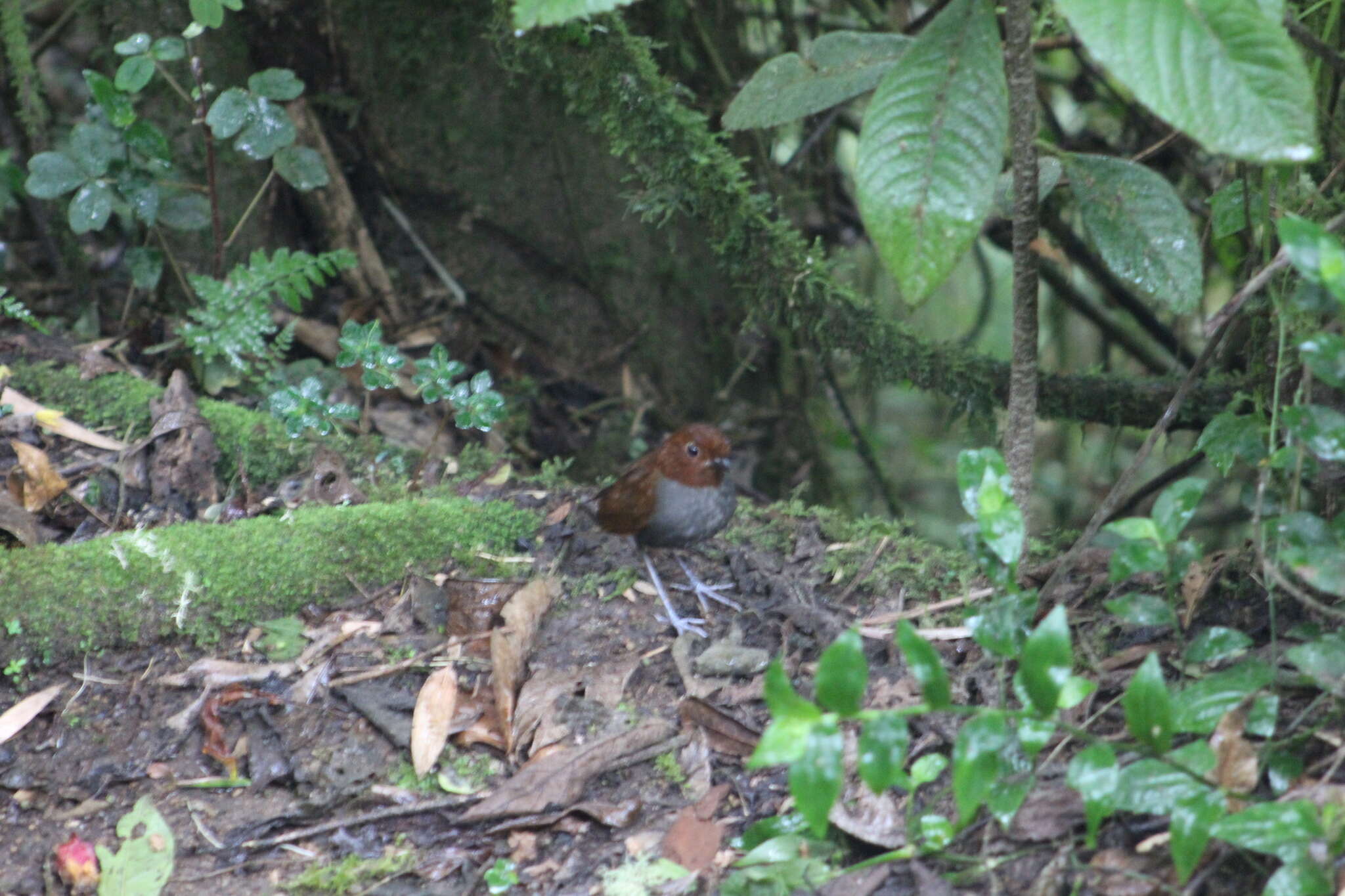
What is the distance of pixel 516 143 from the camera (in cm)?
485

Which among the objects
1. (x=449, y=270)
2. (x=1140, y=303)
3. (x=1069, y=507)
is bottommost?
(x=1069, y=507)

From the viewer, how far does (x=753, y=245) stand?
11.4 ft

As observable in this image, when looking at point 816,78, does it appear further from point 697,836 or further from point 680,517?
point 697,836

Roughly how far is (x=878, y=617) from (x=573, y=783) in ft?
3.21

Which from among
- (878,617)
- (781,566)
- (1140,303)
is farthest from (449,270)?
(1140,303)

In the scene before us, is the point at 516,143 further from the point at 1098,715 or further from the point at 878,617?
the point at 1098,715

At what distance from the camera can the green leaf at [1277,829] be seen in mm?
1669

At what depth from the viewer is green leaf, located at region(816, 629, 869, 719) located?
167 centimetres

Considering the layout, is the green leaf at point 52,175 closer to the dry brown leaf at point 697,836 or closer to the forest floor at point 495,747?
the forest floor at point 495,747

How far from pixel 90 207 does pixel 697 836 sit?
106 inches

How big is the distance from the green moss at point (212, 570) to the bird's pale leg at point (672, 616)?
0.46m

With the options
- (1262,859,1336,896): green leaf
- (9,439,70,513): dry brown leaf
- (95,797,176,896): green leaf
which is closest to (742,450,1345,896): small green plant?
(1262,859,1336,896): green leaf

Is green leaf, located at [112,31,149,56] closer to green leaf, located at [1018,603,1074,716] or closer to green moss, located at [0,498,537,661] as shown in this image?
green moss, located at [0,498,537,661]

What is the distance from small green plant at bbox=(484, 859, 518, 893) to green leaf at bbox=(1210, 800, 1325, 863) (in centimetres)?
129
